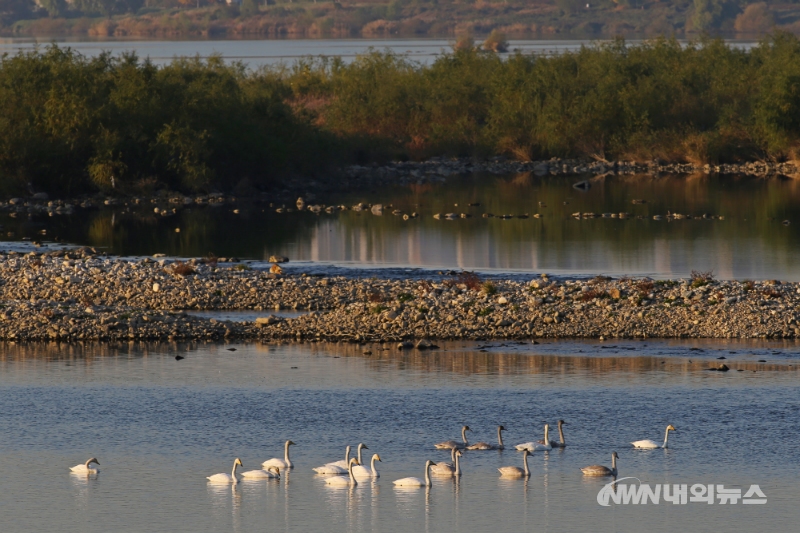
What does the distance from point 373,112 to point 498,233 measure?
38816 millimetres

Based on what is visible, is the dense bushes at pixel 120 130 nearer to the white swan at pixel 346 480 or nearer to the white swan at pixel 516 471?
the white swan at pixel 346 480

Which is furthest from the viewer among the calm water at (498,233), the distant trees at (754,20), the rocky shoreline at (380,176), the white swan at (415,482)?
the distant trees at (754,20)

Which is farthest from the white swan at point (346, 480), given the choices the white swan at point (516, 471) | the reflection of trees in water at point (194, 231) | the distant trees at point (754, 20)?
the distant trees at point (754, 20)

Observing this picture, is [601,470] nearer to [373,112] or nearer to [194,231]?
[194,231]

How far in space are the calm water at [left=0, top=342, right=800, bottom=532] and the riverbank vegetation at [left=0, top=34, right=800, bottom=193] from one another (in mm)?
31744

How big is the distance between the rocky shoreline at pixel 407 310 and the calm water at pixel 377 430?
31.8 inches

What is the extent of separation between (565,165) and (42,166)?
31798 millimetres

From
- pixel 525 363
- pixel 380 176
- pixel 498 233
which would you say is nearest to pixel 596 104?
pixel 380 176

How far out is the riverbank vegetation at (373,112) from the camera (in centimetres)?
5478

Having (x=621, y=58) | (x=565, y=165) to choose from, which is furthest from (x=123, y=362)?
(x=621, y=58)

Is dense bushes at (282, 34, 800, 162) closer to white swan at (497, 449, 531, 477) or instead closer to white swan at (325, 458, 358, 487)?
white swan at (497, 449, 531, 477)

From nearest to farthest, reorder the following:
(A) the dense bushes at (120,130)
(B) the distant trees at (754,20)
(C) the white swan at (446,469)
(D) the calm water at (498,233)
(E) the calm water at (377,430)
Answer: (E) the calm water at (377,430)
(C) the white swan at (446,469)
(D) the calm water at (498,233)
(A) the dense bushes at (120,130)
(B) the distant trees at (754,20)

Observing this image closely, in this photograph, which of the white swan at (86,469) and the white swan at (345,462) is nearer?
the white swan at (345,462)

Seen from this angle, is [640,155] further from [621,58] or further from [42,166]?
[42,166]
